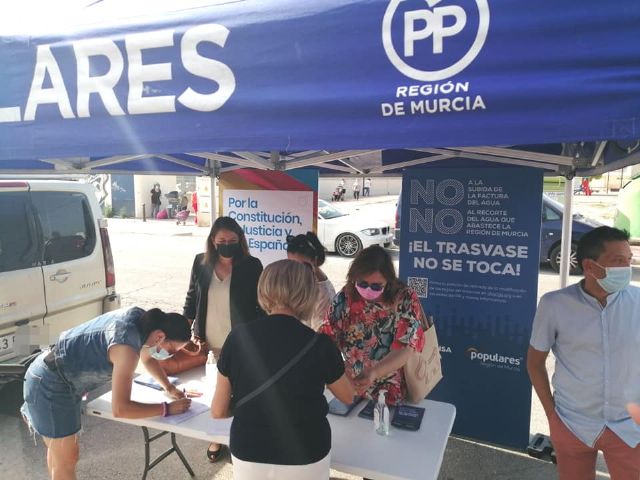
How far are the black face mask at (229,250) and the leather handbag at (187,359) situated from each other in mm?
609

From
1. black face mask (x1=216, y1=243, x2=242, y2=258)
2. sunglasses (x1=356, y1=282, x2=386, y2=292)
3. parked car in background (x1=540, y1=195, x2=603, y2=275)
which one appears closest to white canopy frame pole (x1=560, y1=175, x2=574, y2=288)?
sunglasses (x1=356, y1=282, x2=386, y2=292)

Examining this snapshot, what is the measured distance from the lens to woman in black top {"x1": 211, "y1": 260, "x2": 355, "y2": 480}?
171 cm

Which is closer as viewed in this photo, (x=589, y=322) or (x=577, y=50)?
(x=577, y=50)

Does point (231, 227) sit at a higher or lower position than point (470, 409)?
higher

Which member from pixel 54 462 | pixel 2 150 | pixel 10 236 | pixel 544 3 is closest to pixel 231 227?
pixel 2 150

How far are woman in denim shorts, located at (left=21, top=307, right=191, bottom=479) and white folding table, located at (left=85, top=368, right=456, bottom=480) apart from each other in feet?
0.43

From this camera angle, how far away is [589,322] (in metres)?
2.11

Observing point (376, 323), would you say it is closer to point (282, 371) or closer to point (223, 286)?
point (282, 371)

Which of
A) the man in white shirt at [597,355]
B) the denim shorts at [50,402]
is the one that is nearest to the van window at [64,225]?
the denim shorts at [50,402]

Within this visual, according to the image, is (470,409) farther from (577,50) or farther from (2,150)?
(2,150)

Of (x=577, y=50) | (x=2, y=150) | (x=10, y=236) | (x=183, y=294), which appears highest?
(x=577, y=50)

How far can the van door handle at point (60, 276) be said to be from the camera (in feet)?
13.3

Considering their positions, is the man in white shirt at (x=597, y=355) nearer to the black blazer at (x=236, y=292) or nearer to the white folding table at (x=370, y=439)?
the white folding table at (x=370, y=439)

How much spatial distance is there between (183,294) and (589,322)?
7322 millimetres
